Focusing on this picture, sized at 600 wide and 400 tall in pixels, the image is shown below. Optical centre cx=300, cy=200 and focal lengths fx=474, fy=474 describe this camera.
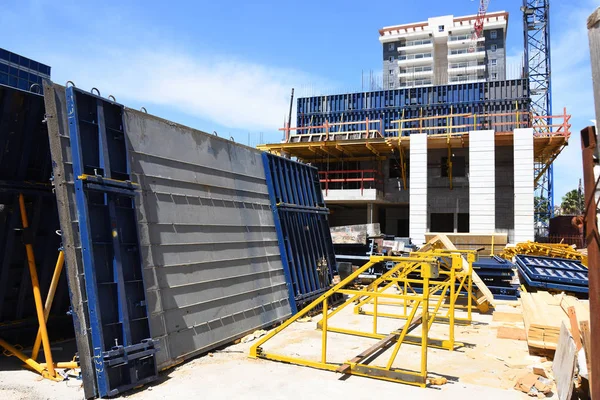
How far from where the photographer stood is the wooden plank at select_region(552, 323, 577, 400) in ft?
16.6

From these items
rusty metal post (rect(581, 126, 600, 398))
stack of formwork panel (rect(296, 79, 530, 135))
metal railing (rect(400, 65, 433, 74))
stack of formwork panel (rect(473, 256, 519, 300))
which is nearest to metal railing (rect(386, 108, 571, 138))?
stack of formwork panel (rect(296, 79, 530, 135))

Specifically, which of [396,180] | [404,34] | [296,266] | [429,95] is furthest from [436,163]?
[404,34]

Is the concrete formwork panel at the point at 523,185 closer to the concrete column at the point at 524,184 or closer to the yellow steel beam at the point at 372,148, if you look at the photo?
the concrete column at the point at 524,184

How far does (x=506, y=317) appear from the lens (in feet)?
35.8

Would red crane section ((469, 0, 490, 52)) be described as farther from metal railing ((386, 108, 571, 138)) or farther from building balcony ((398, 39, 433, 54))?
metal railing ((386, 108, 571, 138))

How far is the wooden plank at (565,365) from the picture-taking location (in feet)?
16.6

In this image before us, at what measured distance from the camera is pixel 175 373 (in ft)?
22.1

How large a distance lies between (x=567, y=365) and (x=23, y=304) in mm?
7750

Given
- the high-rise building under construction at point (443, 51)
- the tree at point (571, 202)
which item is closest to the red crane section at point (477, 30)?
the high-rise building under construction at point (443, 51)

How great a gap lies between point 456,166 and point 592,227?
2286 cm

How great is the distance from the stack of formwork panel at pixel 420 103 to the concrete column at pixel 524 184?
12.4 meters

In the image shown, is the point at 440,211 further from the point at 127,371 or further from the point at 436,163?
the point at 127,371

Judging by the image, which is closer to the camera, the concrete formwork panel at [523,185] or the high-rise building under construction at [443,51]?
the concrete formwork panel at [523,185]

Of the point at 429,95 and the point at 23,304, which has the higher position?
the point at 429,95
